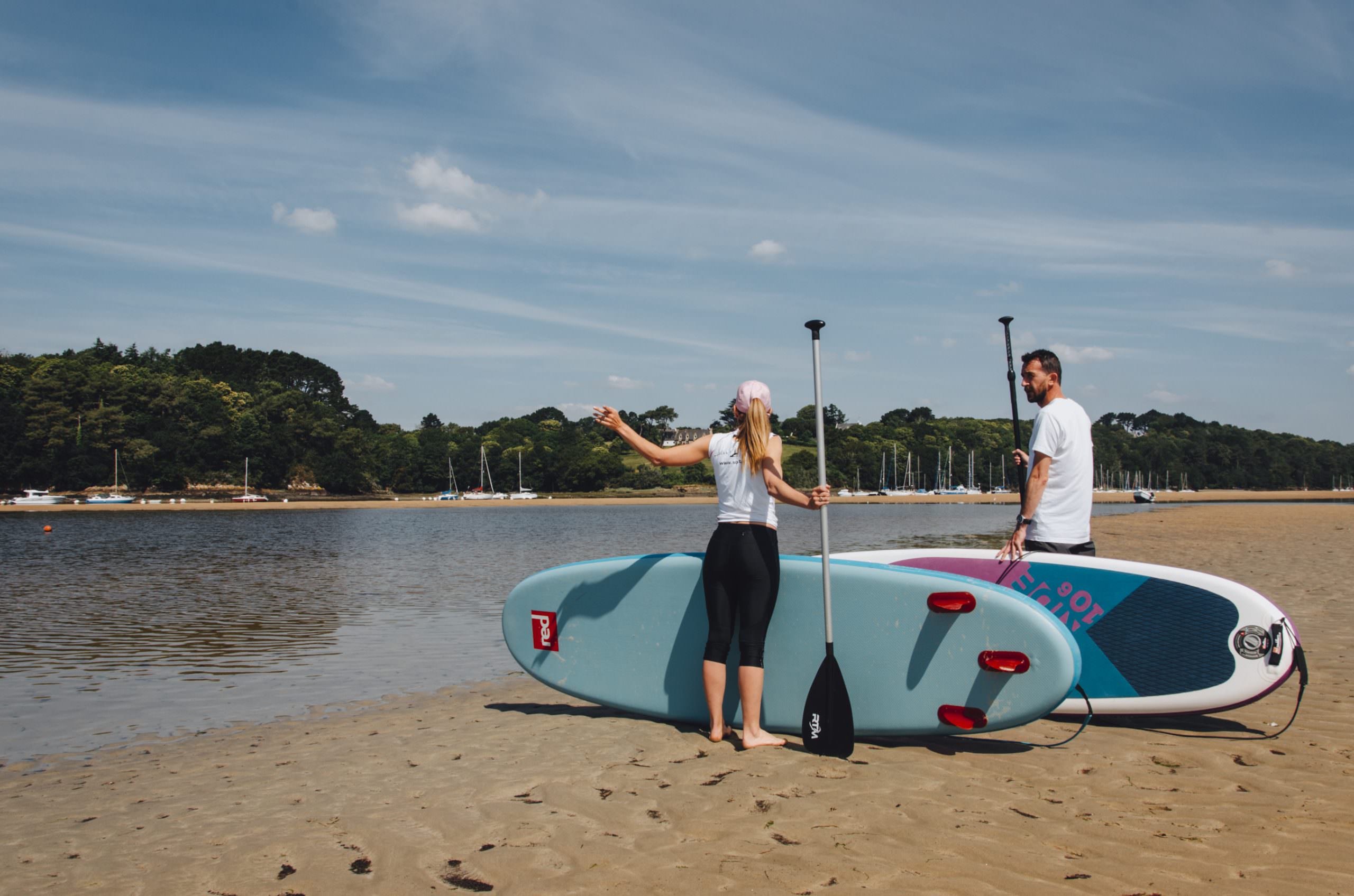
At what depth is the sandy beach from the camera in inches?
103

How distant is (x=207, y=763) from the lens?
14.6 ft

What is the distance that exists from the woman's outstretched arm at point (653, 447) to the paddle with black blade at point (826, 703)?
Result: 560mm

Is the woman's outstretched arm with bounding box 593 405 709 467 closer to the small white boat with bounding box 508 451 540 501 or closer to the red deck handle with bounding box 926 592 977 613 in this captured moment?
the red deck handle with bounding box 926 592 977 613

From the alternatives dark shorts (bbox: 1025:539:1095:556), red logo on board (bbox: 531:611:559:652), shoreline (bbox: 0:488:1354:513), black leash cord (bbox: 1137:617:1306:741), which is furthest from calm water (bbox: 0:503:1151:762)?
shoreline (bbox: 0:488:1354:513)

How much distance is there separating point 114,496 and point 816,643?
81011 millimetres

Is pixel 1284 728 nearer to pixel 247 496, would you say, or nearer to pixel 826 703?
pixel 826 703

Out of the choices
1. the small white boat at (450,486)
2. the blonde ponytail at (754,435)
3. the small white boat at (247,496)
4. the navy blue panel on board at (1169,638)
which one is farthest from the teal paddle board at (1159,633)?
the small white boat at (450,486)

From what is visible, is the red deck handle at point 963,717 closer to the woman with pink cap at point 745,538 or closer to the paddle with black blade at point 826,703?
the paddle with black blade at point 826,703

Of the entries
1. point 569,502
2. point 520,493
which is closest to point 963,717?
point 569,502

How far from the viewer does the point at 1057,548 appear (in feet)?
15.0

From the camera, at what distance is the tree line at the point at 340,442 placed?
7225 cm

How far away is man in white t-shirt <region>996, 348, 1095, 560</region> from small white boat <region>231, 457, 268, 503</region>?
80.0 meters


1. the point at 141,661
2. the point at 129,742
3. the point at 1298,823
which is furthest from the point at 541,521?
the point at 1298,823

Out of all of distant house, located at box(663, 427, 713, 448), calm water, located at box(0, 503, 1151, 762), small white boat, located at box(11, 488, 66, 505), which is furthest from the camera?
distant house, located at box(663, 427, 713, 448)
